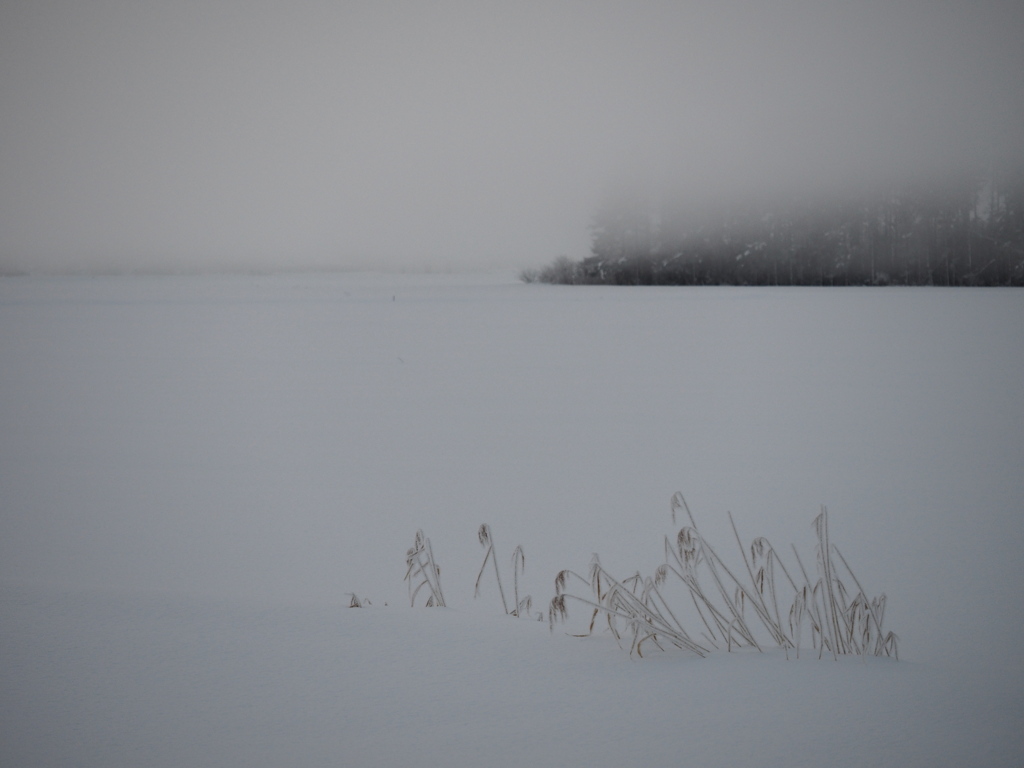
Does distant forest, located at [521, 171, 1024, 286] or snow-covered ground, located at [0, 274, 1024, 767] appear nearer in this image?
snow-covered ground, located at [0, 274, 1024, 767]

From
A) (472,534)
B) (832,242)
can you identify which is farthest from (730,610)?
(832,242)

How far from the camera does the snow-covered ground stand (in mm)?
1086

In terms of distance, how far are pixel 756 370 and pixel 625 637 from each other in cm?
655

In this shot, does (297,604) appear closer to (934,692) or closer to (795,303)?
(934,692)

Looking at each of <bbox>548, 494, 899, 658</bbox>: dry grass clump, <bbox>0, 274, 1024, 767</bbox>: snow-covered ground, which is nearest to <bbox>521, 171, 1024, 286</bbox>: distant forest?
<bbox>0, 274, 1024, 767</bbox>: snow-covered ground

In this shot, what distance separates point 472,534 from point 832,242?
21.8 m

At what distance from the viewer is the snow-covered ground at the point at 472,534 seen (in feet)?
3.56

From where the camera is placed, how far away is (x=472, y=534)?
3123 mm

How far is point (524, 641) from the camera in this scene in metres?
1.48

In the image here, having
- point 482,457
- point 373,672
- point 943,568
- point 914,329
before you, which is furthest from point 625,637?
point 914,329

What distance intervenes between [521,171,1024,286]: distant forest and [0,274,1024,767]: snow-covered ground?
1162 cm

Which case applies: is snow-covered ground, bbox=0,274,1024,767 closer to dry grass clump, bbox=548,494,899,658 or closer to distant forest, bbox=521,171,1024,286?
dry grass clump, bbox=548,494,899,658

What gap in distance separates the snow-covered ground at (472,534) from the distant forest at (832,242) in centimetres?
1162

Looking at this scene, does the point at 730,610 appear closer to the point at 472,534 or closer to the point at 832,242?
the point at 472,534
